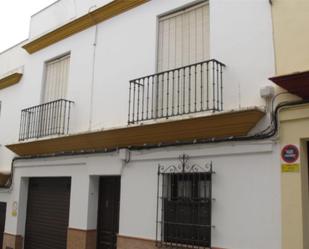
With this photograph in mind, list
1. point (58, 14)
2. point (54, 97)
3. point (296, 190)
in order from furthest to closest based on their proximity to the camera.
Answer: point (58, 14) → point (54, 97) → point (296, 190)

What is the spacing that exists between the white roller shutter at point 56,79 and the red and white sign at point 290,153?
5942 mm

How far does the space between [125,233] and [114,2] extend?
4.90 meters

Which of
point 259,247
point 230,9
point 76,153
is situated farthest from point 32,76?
point 259,247

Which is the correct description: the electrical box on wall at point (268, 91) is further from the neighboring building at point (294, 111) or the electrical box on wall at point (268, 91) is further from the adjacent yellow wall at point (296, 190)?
the adjacent yellow wall at point (296, 190)

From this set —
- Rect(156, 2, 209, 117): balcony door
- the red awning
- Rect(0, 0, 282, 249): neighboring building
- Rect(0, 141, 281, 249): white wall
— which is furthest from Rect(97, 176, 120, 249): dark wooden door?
the red awning

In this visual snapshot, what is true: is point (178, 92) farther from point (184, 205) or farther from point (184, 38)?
point (184, 205)

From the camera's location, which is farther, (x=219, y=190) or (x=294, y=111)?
(x=219, y=190)

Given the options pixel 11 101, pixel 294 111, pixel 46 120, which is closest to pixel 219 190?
pixel 294 111

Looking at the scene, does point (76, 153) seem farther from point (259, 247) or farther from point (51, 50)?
point (259, 247)

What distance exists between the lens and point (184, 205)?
665 centimetres

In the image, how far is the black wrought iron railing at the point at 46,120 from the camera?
934cm

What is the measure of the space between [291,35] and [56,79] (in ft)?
20.9

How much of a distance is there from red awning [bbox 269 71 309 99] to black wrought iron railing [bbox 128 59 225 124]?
1.20 m

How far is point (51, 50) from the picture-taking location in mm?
10383
